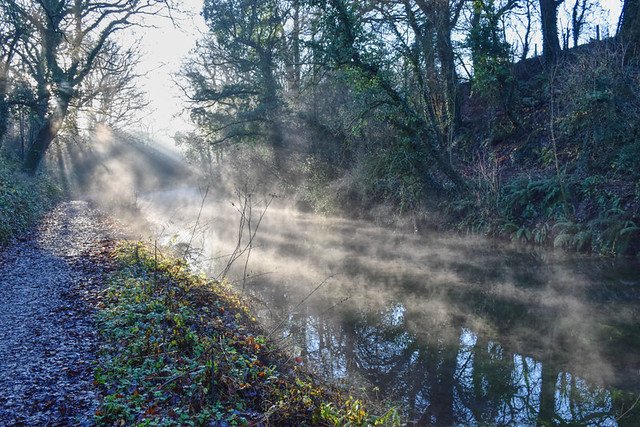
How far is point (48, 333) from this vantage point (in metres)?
4.69

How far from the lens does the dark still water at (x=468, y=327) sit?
17.6 ft

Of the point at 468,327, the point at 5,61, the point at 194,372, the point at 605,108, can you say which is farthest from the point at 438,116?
the point at 5,61

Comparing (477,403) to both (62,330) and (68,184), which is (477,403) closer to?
(62,330)

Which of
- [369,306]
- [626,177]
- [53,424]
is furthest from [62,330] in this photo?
[626,177]

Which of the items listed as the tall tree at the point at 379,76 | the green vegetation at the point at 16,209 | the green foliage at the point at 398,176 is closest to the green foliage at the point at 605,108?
the tall tree at the point at 379,76

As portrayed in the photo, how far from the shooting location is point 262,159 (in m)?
23.6

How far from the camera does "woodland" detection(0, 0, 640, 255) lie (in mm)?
11555

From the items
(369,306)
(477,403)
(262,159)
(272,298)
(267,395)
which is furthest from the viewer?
(262,159)

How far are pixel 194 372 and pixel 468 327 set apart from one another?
5509 millimetres

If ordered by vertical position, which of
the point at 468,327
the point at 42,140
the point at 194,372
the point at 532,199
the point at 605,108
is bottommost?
the point at 468,327

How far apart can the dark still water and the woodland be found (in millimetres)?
1876

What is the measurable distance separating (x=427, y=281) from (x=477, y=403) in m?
5.27

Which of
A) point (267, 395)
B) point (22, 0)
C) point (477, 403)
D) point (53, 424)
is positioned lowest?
point (477, 403)

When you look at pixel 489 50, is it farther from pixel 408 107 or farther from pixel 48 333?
pixel 48 333
